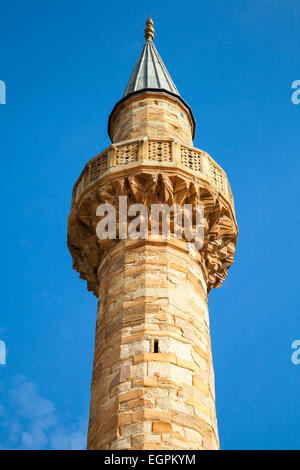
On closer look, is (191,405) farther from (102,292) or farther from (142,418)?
(102,292)

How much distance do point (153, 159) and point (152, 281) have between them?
213 centimetres

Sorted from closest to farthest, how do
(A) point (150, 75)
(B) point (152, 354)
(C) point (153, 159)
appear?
(B) point (152, 354)
(C) point (153, 159)
(A) point (150, 75)

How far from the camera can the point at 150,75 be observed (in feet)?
44.1

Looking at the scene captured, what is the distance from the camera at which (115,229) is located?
9859 mm

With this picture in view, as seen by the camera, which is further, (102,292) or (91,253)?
(91,253)

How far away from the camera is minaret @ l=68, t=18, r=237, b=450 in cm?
756

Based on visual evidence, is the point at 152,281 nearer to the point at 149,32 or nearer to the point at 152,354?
the point at 152,354

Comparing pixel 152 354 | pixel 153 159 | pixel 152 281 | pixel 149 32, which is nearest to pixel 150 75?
pixel 149 32

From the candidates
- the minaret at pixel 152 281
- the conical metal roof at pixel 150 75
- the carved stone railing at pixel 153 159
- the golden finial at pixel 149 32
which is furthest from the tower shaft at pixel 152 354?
the golden finial at pixel 149 32

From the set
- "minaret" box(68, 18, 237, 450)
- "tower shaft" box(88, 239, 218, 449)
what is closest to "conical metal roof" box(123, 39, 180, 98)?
"minaret" box(68, 18, 237, 450)
